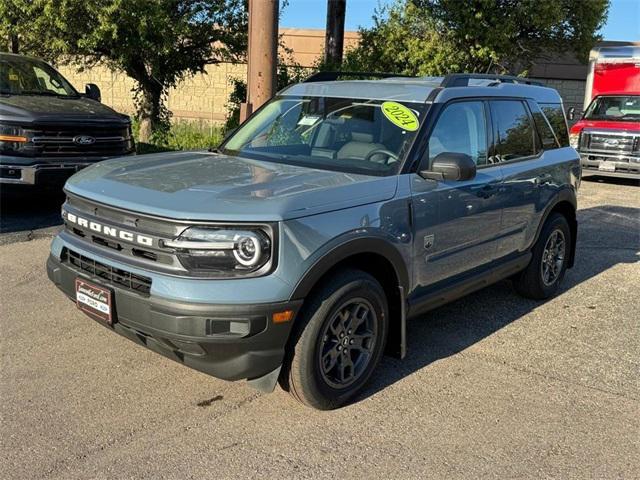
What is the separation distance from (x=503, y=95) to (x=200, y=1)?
339 inches

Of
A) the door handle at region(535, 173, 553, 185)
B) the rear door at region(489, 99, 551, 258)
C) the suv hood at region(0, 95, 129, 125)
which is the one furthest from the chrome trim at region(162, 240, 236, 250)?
the suv hood at region(0, 95, 129, 125)

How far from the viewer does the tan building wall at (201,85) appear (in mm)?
22875

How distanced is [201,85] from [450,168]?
21.1 metres

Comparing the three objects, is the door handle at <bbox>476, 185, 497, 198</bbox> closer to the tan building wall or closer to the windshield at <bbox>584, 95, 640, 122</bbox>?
the windshield at <bbox>584, 95, 640, 122</bbox>

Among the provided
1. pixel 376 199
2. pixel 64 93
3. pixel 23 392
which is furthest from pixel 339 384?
pixel 64 93

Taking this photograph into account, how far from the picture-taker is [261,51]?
313 inches

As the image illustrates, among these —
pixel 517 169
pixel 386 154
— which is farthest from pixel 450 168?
pixel 517 169

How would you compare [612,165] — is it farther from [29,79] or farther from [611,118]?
[29,79]

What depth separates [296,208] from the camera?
127 inches

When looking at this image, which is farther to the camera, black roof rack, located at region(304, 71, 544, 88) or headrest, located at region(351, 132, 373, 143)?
black roof rack, located at region(304, 71, 544, 88)

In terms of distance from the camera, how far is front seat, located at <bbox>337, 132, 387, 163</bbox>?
4141 mm

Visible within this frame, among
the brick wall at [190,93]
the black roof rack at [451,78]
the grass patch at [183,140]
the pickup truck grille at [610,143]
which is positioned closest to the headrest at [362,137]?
the black roof rack at [451,78]

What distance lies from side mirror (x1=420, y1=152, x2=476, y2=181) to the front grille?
1.83 m

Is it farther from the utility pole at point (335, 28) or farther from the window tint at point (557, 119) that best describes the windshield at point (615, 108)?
the window tint at point (557, 119)
